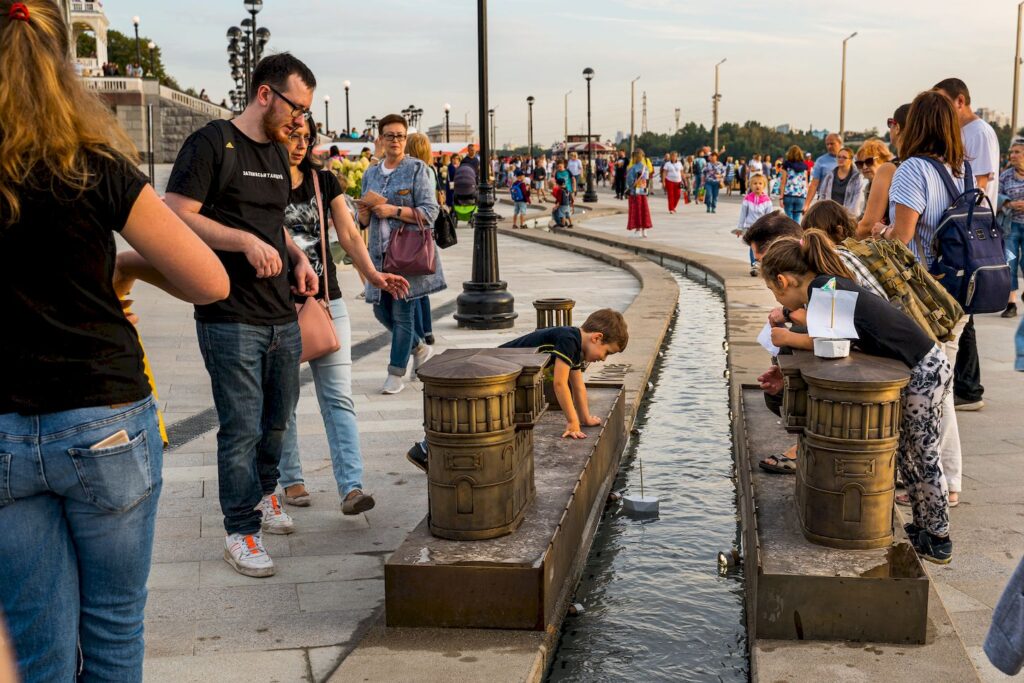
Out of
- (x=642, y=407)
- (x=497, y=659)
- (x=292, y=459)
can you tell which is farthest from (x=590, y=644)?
(x=642, y=407)

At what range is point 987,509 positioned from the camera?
203 inches

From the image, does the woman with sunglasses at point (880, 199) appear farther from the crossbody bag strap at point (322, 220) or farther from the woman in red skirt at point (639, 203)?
the woman in red skirt at point (639, 203)

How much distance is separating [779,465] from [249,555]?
2293mm

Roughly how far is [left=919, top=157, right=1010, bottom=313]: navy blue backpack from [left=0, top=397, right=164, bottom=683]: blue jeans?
13.7 ft

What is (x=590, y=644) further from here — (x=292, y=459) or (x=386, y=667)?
(x=292, y=459)

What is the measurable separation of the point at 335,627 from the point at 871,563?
70.9 inches

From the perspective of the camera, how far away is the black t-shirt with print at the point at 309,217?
4.92m

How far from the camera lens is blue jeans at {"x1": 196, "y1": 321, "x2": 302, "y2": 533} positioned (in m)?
Result: 4.19

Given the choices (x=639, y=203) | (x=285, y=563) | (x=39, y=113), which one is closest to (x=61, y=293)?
(x=39, y=113)

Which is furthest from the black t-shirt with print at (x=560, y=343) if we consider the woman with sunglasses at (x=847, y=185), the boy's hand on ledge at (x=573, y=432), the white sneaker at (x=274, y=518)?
the woman with sunglasses at (x=847, y=185)

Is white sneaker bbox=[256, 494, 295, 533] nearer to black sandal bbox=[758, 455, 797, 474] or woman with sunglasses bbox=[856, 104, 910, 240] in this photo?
black sandal bbox=[758, 455, 797, 474]

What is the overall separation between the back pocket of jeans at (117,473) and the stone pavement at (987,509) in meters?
2.57

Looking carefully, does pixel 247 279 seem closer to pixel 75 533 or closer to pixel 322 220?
pixel 322 220

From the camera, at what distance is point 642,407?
787 centimetres
